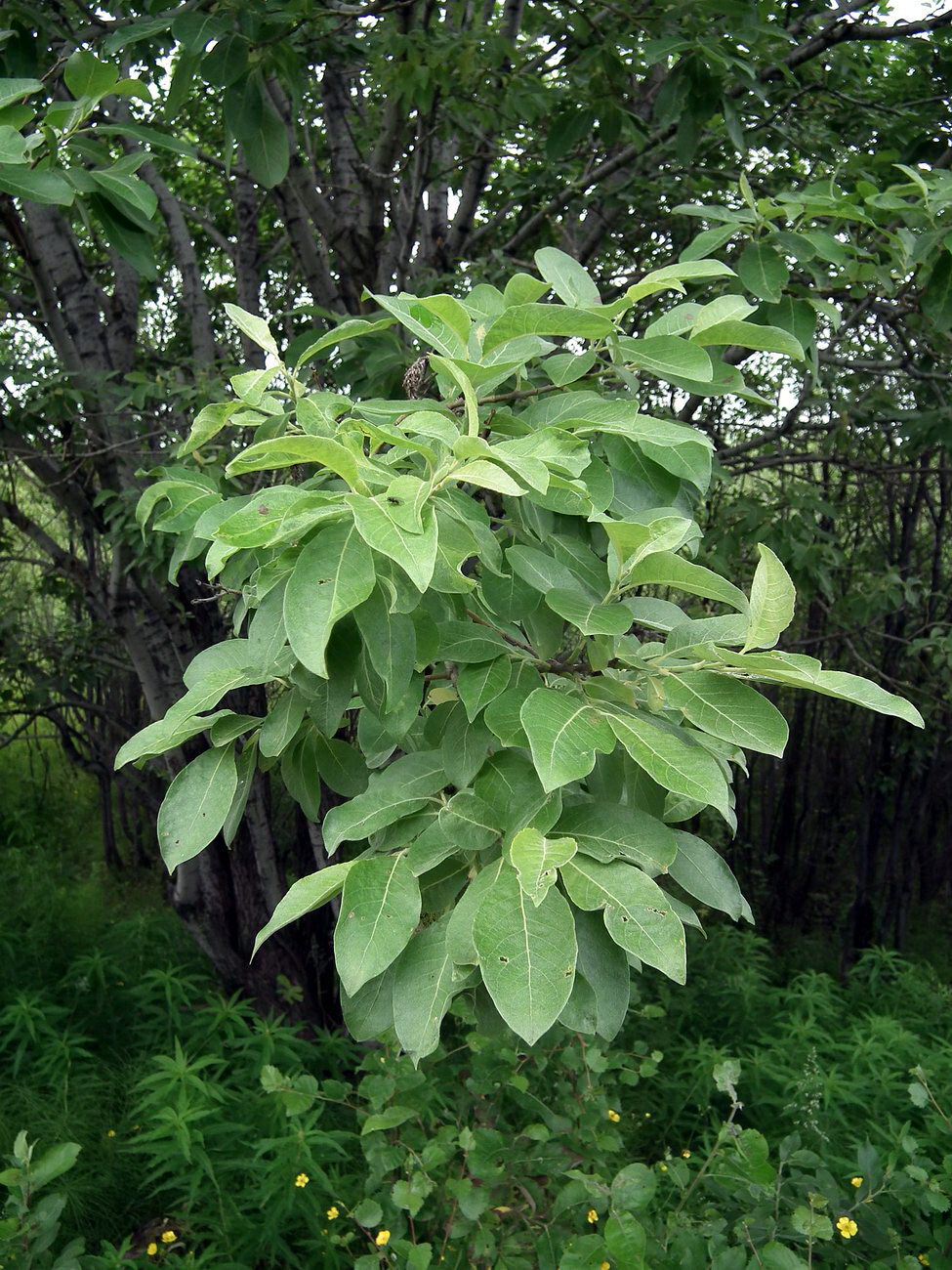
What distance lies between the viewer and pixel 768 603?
0.83 meters

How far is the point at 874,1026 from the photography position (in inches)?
135

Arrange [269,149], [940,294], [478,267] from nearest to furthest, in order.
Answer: [940,294], [269,149], [478,267]

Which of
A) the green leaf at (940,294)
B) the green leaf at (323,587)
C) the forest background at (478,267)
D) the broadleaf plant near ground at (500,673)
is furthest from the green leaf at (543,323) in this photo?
the green leaf at (940,294)

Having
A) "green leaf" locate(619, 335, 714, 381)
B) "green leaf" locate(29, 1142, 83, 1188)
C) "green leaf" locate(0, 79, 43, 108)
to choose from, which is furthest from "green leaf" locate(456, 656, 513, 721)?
"green leaf" locate(29, 1142, 83, 1188)

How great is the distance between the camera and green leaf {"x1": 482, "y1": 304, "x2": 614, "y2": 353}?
37.2 inches

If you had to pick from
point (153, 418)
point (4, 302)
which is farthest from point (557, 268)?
point (4, 302)

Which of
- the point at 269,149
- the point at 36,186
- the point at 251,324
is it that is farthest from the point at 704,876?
the point at 269,149

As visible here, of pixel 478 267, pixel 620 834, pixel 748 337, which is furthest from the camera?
pixel 478 267

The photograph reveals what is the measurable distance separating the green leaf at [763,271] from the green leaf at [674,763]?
1061 millimetres

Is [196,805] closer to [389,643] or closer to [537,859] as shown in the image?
[389,643]

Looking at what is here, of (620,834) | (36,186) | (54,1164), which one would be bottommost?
(54,1164)

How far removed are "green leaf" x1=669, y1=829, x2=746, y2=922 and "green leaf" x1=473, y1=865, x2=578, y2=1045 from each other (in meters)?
0.23

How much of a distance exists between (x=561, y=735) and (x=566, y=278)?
0.62 metres

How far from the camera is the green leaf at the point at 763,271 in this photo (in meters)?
1.66
